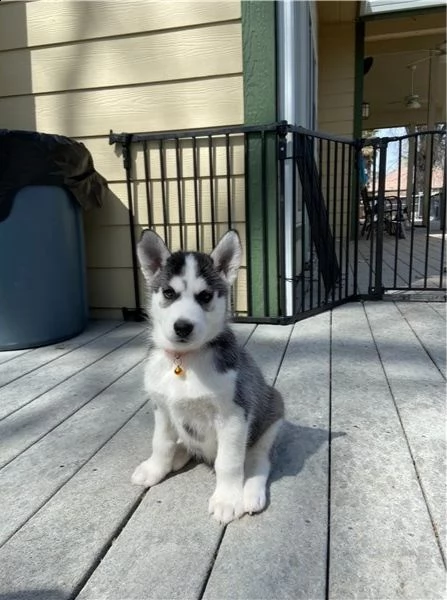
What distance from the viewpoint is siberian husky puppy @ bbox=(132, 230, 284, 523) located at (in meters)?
1.46

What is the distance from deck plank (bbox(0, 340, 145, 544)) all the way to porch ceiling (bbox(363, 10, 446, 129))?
8.36 metres

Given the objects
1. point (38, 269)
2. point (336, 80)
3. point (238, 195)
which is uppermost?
point (336, 80)

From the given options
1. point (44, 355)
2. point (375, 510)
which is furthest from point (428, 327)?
point (44, 355)

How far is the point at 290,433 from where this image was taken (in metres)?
1.97

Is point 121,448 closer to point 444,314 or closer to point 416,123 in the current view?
point 444,314

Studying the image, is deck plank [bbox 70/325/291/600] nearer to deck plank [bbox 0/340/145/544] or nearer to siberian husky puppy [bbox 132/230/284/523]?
siberian husky puppy [bbox 132/230/284/523]

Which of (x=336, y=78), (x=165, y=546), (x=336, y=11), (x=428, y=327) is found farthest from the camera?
(x=336, y=78)

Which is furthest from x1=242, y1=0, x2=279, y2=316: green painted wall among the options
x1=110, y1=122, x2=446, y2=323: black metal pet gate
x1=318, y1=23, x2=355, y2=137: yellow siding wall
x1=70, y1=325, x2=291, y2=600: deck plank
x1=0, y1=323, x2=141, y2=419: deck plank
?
Result: x1=318, y1=23, x2=355, y2=137: yellow siding wall

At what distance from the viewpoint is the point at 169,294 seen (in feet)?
4.96

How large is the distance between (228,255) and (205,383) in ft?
1.54

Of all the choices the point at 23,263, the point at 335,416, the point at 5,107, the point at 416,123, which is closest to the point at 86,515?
the point at 335,416

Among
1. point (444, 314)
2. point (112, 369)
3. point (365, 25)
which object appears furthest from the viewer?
point (365, 25)

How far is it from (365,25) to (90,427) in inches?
336

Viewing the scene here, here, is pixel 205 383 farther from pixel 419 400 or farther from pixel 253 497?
pixel 419 400
